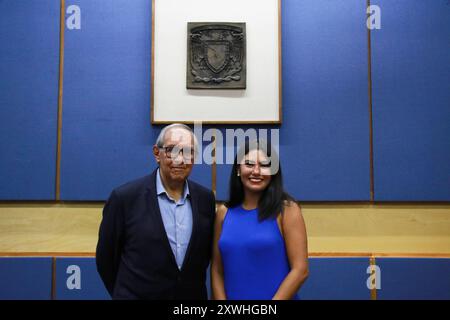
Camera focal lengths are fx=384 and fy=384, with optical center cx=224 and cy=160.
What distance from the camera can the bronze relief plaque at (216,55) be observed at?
2.43m

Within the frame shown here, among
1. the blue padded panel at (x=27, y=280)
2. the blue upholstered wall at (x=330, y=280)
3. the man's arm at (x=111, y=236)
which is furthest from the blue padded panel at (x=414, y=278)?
the blue padded panel at (x=27, y=280)

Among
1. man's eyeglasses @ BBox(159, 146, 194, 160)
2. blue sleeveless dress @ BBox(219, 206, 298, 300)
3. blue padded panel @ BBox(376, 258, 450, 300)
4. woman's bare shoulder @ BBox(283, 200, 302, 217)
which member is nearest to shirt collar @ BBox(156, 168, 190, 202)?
man's eyeglasses @ BBox(159, 146, 194, 160)

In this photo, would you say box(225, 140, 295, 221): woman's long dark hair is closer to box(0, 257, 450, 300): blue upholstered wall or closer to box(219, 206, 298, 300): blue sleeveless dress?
box(219, 206, 298, 300): blue sleeveless dress

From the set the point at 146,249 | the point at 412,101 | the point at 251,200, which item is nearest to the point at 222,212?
the point at 251,200

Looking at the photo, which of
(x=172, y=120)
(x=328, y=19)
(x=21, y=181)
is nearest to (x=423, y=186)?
(x=328, y=19)

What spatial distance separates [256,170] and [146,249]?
0.55m

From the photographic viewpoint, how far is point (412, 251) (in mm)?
2348

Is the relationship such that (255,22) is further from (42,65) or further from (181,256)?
(181,256)

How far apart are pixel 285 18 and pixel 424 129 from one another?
3.70 feet

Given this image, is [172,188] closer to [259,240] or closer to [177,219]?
[177,219]

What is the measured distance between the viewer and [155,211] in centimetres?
156

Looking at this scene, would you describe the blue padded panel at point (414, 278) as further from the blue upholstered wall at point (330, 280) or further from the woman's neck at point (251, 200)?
the woman's neck at point (251, 200)

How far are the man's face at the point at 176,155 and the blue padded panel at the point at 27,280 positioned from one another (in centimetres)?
121
